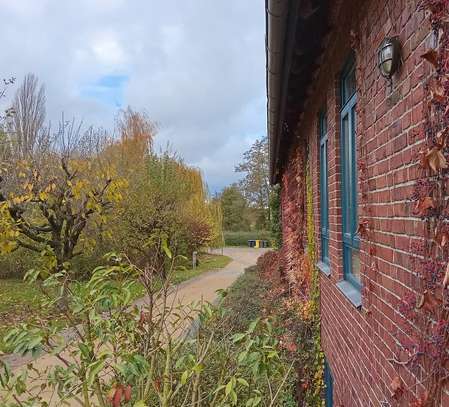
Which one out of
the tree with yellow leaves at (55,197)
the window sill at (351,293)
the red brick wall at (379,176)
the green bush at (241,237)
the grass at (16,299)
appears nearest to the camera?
the red brick wall at (379,176)

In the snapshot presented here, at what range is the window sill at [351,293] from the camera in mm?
3244

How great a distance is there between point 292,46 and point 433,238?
202 centimetres

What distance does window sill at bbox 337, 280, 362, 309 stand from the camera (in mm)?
3244

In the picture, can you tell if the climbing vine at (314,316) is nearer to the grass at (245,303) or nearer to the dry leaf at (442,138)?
the grass at (245,303)

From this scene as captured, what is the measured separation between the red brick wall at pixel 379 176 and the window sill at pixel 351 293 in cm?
7

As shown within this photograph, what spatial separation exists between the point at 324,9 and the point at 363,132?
102cm

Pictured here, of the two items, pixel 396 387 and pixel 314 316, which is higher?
pixel 396 387

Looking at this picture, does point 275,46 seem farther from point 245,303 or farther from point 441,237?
point 245,303

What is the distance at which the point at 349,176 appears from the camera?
3938mm

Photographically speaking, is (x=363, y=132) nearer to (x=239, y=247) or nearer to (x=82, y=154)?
(x=82, y=154)

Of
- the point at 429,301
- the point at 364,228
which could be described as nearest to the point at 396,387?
the point at 429,301

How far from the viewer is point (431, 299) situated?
5.50 feet

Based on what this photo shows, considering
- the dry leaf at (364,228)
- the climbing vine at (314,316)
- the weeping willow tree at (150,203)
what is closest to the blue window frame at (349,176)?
the dry leaf at (364,228)

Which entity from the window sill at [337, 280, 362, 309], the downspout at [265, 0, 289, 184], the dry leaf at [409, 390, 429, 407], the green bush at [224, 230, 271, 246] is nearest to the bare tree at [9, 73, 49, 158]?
the downspout at [265, 0, 289, 184]
